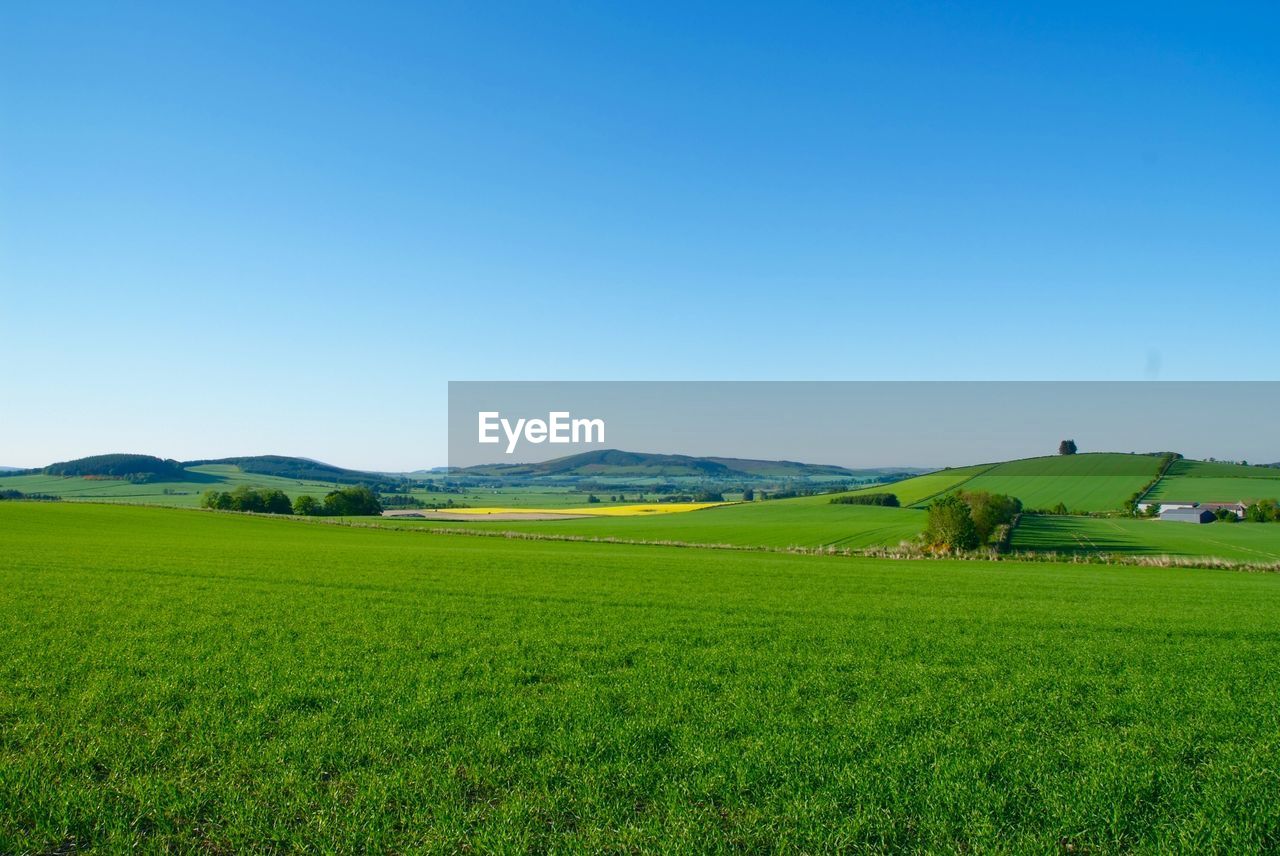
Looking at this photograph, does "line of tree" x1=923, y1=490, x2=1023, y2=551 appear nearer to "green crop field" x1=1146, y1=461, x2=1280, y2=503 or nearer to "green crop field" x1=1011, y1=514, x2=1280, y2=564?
"green crop field" x1=1011, y1=514, x2=1280, y2=564

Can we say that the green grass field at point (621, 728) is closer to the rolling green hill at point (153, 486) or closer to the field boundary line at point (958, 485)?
the field boundary line at point (958, 485)

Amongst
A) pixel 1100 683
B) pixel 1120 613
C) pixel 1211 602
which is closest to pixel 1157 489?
pixel 1211 602

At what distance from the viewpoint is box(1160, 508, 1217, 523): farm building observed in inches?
3371

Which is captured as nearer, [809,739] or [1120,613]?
[809,739]

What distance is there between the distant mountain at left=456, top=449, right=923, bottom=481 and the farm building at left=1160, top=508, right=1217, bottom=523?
8219 cm

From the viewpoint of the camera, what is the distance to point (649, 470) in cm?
17738

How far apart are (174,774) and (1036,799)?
314 inches

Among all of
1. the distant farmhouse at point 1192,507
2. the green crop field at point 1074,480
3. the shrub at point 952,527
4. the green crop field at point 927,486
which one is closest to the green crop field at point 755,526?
the shrub at point 952,527

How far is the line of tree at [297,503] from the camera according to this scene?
8269 centimetres

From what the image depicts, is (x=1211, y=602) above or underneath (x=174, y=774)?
underneath

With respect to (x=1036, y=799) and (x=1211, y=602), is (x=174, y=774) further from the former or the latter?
(x=1211, y=602)

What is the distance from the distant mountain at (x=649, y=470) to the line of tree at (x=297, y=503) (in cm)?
8393

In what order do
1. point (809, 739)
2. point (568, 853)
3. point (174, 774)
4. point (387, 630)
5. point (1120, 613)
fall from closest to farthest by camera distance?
point (568, 853), point (174, 774), point (809, 739), point (387, 630), point (1120, 613)

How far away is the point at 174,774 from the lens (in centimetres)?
667
